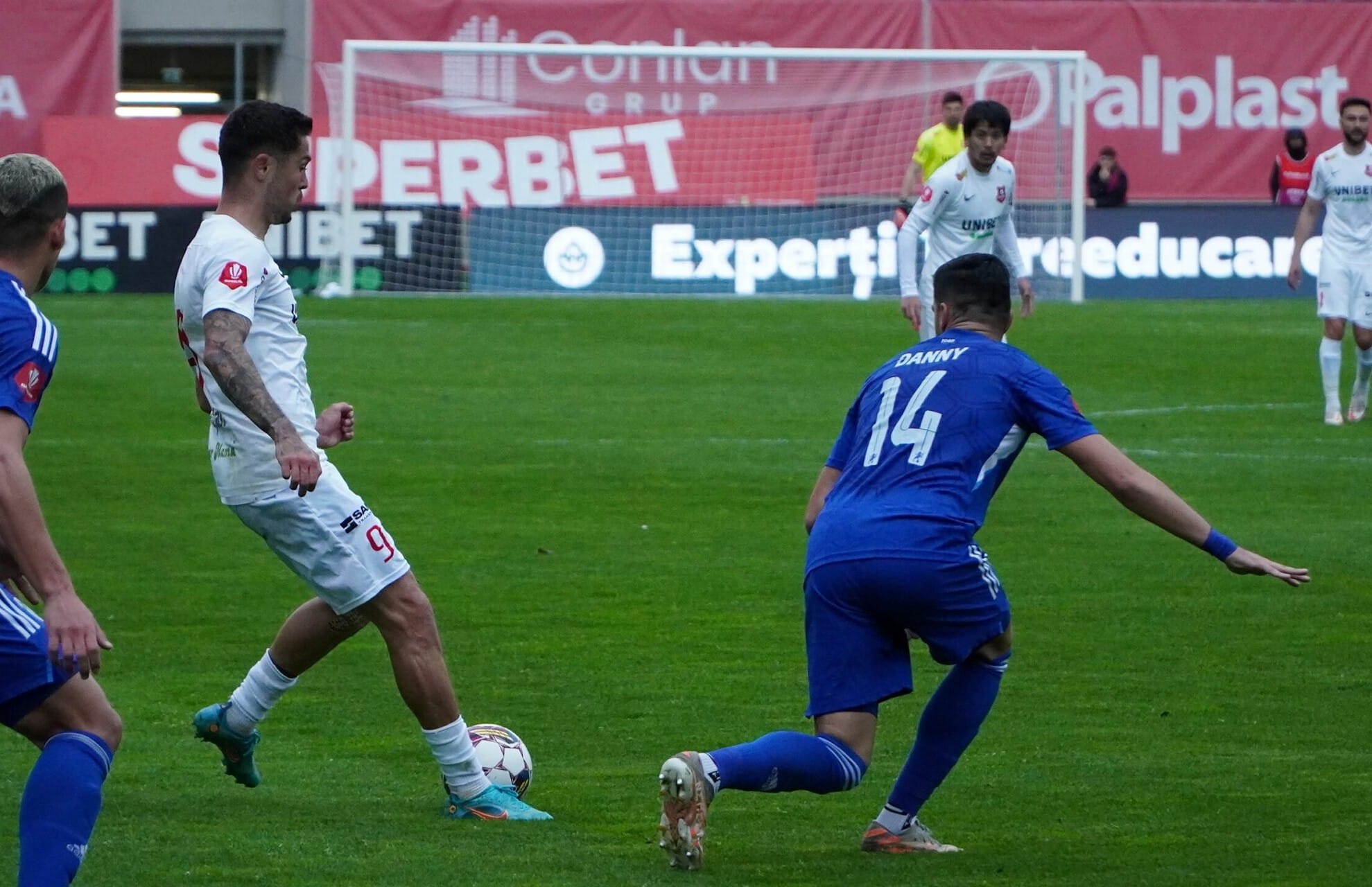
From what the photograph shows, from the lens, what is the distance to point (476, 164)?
28.4 meters

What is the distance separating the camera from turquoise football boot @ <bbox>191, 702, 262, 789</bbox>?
19.9ft

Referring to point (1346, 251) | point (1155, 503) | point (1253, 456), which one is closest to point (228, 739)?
point (1155, 503)

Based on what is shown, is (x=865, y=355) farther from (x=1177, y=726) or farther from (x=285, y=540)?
(x=285, y=540)

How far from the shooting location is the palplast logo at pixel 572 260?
26.4 m

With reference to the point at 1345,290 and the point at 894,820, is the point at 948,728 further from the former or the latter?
the point at 1345,290

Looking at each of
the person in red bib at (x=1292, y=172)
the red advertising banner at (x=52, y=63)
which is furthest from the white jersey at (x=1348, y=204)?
the red advertising banner at (x=52, y=63)

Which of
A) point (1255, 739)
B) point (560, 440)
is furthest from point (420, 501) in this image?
point (1255, 739)

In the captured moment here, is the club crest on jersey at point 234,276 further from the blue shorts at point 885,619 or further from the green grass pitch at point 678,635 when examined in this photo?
the blue shorts at point 885,619

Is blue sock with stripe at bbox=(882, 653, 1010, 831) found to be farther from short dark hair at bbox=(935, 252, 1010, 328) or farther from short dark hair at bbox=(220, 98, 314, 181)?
short dark hair at bbox=(220, 98, 314, 181)

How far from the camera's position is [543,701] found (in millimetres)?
7375

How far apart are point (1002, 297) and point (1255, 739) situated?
218 centimetres

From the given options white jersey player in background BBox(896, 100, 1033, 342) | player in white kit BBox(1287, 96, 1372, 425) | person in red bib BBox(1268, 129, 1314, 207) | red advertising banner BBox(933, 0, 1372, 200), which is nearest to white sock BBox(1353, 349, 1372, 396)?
player in white kit BBox(1287, 96, 1372, 425)

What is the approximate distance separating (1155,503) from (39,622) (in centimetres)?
256

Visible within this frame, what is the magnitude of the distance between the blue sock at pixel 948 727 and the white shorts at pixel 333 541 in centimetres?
150
